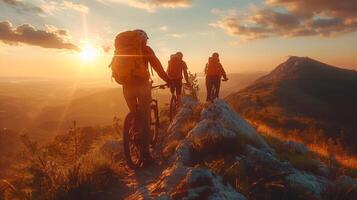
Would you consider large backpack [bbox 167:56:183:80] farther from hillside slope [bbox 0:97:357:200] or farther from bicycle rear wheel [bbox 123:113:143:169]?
bicycle rear wheel [bbox 123:113:143:169]

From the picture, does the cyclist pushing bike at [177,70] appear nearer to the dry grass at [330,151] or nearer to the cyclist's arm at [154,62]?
the dry grass at [330,151]

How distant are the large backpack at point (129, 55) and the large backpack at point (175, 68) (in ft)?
25.7

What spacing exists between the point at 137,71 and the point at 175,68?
26.3 ft

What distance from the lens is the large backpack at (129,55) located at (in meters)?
8.29

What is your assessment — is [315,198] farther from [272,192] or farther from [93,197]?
[93,197]

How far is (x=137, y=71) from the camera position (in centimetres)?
834

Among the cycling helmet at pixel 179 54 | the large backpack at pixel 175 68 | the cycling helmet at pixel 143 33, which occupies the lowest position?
the large backpack at pixel 175 68

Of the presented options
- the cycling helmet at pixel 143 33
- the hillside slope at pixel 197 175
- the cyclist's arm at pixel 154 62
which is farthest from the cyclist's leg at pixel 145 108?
the cycling helmet at pixel 143 33

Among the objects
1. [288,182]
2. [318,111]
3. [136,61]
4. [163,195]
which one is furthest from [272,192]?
[318,111]

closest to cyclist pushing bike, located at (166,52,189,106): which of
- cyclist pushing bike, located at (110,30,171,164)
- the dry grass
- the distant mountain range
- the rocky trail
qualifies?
the dry grass

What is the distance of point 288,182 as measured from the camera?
21.0ft

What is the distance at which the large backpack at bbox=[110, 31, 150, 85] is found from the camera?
829cm

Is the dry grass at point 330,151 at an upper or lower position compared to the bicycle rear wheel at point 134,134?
lower

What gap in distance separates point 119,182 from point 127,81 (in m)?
2.21
